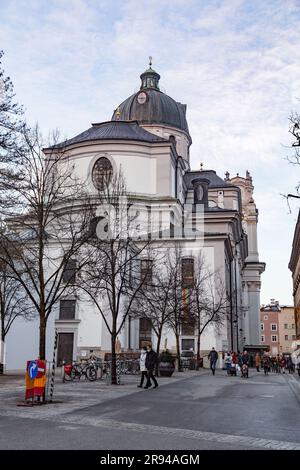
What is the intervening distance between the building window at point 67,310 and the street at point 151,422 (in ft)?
82.8

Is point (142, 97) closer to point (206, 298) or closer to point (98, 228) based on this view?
point (206, 298)

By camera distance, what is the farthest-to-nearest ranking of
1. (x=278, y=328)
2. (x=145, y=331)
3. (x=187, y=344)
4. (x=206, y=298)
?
(x=278, y=328)
(x=187, y=344)
(x=206, y=298)
(x=145, y=331)

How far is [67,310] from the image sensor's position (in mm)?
43844

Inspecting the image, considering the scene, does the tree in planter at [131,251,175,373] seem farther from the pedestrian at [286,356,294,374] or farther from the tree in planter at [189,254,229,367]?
the pedestrian at [286,356,294,374]

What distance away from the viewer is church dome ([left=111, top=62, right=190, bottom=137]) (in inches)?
2660

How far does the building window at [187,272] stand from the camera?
43.2 meters

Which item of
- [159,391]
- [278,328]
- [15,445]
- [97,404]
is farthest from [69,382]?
[278,328]

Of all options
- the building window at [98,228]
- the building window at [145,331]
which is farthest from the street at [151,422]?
the building window at [145,331]

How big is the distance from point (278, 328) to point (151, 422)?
421 feet

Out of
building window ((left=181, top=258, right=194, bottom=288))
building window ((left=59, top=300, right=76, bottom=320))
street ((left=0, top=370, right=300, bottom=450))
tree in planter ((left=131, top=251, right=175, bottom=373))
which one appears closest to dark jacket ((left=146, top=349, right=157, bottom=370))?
street ((left=0, top=370, right=300, bottom=450))

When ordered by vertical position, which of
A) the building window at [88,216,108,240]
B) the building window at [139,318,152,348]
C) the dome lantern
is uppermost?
the dome lantern

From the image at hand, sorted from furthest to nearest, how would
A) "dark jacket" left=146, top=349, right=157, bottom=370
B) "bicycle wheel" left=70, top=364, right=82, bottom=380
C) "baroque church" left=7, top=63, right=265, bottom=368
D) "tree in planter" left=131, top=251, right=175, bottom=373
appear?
"baroque church" left=7, top=63, right=265, bottom=368 < "tree in planter" left=131, top=251, right=175, bottom=373 < "bicycle wheel" left=70, top=364, right=82, bottom=380 < "dark jacket" left=146, top=349, right=157, bottom=370


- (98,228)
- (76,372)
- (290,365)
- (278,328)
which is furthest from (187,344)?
(278,328)

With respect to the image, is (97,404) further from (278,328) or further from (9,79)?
(278,328)
